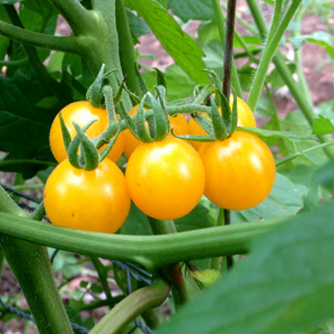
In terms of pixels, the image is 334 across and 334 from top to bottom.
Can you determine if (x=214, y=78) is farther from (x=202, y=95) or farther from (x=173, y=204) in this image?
(x=173, y=204)


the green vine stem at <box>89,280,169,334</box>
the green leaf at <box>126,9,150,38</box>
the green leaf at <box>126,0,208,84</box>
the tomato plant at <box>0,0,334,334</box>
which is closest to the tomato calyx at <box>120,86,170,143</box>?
the tomato plant at <box>0,0,334,334</box>

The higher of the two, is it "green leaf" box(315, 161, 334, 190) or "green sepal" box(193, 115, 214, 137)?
"green leaf" box(315, 161, 334, 190)

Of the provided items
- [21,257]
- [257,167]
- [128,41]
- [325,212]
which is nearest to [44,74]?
[128,41]

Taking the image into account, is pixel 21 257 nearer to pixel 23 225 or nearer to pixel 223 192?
pixel 23 225

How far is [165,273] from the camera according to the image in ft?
1.57

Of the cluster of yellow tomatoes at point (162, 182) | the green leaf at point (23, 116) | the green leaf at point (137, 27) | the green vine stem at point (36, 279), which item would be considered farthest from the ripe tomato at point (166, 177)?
the green leaf at point (137, 27)

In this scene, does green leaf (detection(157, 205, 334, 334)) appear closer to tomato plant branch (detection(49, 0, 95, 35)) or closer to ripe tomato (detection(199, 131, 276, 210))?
ripe tomato (detection(199, 131, 276, 210))

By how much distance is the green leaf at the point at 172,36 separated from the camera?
2.24ft

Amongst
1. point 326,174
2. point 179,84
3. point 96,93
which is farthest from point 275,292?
point 179,84

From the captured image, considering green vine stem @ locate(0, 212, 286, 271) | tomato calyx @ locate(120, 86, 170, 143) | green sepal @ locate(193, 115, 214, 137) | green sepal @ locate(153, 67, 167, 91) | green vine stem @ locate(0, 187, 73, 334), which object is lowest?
green vine stem @ locate(0, 187, 73, 334)

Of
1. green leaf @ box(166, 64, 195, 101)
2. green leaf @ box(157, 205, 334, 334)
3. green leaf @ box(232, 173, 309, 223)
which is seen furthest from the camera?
green leaf @ box(166, 64, 195, 101)

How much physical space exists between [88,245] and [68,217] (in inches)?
1.4

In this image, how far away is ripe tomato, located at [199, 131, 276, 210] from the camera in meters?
0.47

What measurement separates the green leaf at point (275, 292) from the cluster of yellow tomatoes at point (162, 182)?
0.26 meters
